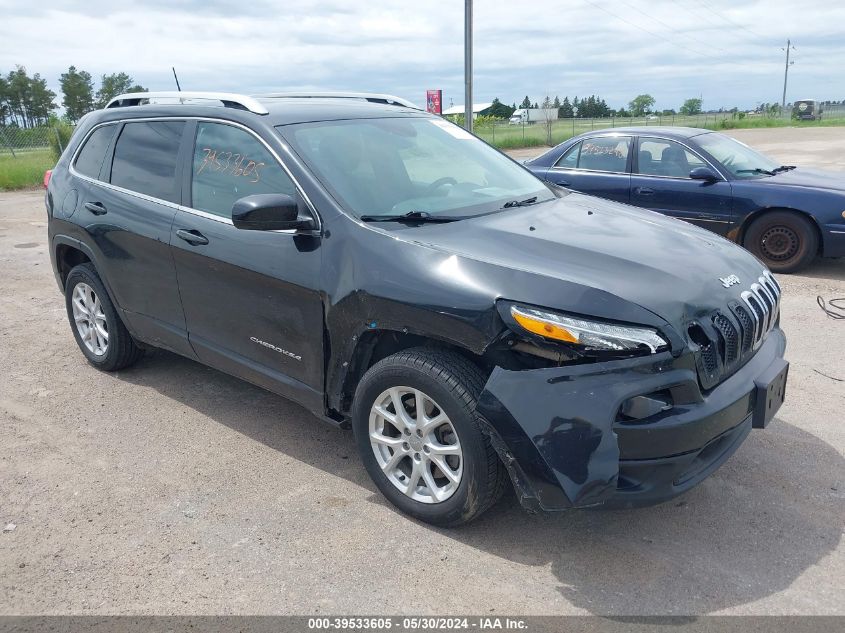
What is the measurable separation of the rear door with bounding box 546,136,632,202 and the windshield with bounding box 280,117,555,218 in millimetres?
4207

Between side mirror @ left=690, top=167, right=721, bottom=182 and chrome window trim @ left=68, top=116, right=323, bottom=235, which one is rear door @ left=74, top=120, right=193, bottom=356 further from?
side mirror @ left=690, top=167, right=721, bottom=182

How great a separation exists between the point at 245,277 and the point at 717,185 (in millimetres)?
5904

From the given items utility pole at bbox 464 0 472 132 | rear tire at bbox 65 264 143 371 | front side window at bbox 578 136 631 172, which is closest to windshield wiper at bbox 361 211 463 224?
rear tire at bbox 65 264 143 371

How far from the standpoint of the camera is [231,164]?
150 inches

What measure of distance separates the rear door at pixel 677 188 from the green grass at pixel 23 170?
60.0ft

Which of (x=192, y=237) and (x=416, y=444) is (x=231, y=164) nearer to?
(x=192, y=237)

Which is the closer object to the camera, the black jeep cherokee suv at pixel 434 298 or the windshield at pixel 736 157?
the black jeep cherokee suv at pixel 434 298

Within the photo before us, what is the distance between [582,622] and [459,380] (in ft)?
3.23

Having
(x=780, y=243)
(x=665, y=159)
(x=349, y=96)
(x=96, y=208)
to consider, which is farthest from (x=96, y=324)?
(x=780, y=243)

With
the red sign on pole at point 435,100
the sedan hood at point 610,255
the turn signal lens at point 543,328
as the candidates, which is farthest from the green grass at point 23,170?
the turn signal lens at point 543,328

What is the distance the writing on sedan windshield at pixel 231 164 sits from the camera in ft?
12.1

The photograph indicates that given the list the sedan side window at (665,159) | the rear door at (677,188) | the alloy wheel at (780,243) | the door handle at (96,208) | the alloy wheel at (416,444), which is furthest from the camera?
the sedan side window at (665,159)

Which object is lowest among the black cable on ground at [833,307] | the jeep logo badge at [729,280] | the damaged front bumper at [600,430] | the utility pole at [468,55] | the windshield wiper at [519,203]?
the black cable on ground at [833,307]

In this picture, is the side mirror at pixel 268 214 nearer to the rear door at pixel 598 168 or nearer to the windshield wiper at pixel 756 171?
the rear door at pixel 598 168
